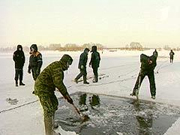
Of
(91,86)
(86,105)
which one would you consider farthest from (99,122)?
(91,86)

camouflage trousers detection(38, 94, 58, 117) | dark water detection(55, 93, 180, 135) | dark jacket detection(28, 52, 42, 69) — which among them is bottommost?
dark water detection(55, 93, 180, 135)

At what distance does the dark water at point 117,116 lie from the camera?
5867 millimetres

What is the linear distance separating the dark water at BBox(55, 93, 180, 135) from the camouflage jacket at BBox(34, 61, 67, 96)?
1229mm

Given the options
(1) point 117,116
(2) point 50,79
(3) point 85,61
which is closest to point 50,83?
(2) point 50,79

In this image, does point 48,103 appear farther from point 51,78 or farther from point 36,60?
point 36,60

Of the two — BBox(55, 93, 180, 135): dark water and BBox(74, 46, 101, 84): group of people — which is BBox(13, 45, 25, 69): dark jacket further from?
BBox(55, 93, 180, 135): dark water

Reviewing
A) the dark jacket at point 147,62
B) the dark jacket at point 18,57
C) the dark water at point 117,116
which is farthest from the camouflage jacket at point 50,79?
the dark jacket at point 18,57

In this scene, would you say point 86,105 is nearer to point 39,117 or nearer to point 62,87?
point 39,117

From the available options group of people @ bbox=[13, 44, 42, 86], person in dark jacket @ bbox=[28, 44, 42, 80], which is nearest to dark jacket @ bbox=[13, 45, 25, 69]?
group of people @ bbox=[13, 44, 42, 86]

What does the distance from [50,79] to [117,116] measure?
270 centimetres

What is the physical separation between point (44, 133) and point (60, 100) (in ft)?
10.7

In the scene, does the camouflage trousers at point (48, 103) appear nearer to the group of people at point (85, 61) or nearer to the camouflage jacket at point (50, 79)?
the camouflage jacket at point (50, 79)

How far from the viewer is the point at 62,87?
4.78m

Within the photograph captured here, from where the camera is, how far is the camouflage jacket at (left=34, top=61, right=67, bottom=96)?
479cm
